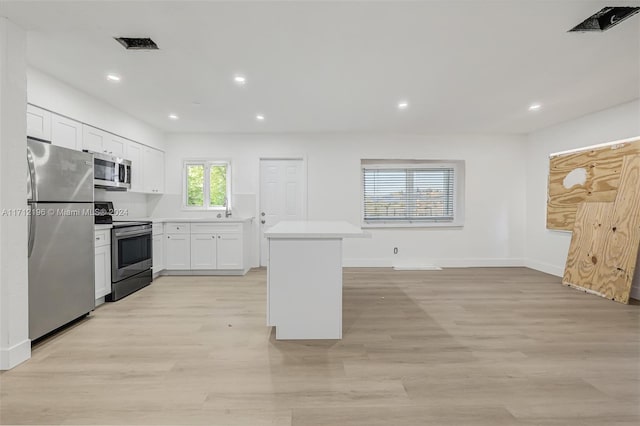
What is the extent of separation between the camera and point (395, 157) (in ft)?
18.1

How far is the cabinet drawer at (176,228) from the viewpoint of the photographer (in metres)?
4.83

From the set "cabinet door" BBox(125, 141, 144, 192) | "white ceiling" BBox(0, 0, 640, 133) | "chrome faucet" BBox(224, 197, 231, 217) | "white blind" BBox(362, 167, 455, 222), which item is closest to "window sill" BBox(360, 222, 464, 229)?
"white blind" BBox(362, 167, 455, 222)

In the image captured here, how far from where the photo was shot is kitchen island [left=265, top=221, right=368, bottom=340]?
8.13 ft

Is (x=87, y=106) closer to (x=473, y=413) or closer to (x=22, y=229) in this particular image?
(x=22, y=229)

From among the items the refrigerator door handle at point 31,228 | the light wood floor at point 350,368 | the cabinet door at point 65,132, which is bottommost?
the light wood floor at point 350,368

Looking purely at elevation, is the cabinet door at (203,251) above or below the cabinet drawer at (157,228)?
below

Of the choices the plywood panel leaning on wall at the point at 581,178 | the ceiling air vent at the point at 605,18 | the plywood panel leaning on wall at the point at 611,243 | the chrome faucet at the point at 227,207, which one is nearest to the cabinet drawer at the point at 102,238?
the chrome faucet at the point at 227,207

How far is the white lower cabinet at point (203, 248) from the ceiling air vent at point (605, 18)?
177 inches

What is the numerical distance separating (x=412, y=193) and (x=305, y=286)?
3.94 metres

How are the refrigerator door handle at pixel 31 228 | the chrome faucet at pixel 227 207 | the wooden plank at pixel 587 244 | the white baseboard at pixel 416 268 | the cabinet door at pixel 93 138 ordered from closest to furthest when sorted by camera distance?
the refrigerator door handle at pixel 31 228, the cabinet door at pixel 93 138, the wooden plank at pixel 587 244, the white baseboard at pixel 416 268, the chrome faucet at pixel 227 207

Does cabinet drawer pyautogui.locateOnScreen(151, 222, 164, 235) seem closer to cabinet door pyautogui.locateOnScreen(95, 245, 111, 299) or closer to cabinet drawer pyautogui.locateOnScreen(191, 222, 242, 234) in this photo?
cabinet drawer pyautogui.locateOnScreen(191, 222, 242, 234)

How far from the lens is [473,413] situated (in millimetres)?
1623

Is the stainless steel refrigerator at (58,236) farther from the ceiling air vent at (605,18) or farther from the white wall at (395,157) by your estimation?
the ceiling air vent at (605,18)

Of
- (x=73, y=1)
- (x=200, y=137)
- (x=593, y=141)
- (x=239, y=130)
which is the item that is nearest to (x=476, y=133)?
(x=593, y=141)
